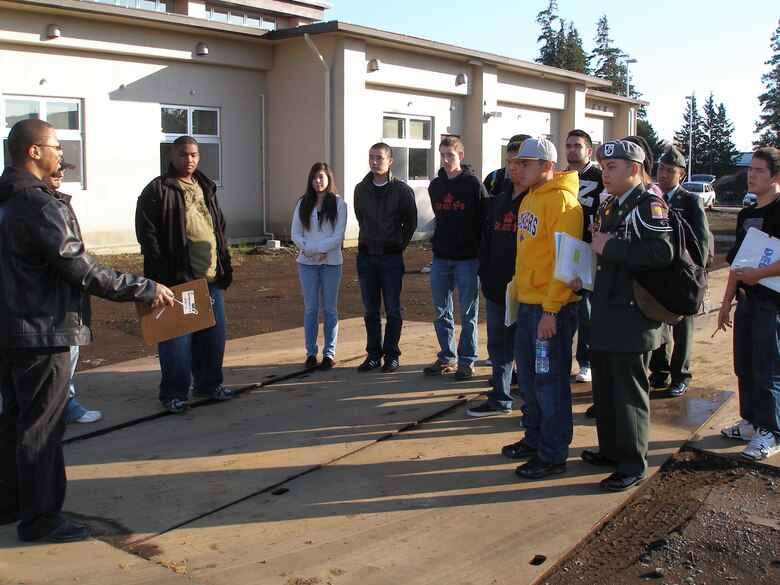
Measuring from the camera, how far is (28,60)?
14992mm

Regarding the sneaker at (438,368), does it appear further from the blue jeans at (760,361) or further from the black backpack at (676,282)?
the black backpack at (676,282)

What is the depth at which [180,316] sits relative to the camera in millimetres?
5227

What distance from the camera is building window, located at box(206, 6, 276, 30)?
95.4ft

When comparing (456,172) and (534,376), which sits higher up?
(456,172)

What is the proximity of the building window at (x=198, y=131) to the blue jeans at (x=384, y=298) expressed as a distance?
36.2 ft

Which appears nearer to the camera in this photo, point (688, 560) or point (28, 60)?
point (688, 560)

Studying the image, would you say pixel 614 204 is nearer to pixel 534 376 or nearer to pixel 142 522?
pixel 534 376

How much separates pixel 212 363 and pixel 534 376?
2.73 metres

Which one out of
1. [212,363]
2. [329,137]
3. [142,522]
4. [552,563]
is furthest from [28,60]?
[552,563]

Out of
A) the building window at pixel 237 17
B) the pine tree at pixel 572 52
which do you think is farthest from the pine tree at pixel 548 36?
the building window at pixel 237 17

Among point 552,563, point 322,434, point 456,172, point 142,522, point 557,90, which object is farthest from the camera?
point 557,90

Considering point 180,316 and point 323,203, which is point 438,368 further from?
point 180,316

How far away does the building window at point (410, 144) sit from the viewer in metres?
20.2

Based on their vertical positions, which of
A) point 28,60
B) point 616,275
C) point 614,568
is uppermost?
point 28,60
